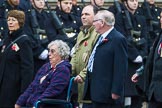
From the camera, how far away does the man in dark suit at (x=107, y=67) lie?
8133mm

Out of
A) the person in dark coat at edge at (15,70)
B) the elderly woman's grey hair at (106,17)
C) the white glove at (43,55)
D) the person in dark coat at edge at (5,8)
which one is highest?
the elderly woman's grey hair at (106,17)

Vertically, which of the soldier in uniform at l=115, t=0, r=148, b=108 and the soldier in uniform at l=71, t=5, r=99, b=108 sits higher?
the soldier in uniform at l=71, t=5, r=99, b=108

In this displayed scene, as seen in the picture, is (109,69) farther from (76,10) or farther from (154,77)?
(76,10)

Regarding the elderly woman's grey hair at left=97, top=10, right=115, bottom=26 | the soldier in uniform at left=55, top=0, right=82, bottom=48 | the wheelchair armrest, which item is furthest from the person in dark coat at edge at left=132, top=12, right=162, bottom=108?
the soldier in uniform at left=55, top=0, right=82, bottom=48

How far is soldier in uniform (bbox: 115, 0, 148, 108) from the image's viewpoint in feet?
37.1

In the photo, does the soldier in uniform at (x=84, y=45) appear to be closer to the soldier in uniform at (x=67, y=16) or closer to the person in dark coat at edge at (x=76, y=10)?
the soldier in uniform at (x=67, y=16)

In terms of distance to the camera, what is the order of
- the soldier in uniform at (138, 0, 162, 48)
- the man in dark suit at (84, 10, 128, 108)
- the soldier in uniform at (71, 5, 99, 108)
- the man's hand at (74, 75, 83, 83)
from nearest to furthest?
1. the man in dark suit at (84, 10, 128, 108)
2. the man's hand at (74, 75, 83, 83)
3. the soldier in uniform at (71, 5, 99, 108)
4. the soldier in uniform at (138, 0, 162, 48)

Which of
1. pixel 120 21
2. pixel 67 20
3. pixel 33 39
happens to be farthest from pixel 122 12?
pixel 33 39

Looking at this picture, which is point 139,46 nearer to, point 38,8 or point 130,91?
point 130,91

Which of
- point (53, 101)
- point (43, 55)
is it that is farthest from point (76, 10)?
point (53, 101)

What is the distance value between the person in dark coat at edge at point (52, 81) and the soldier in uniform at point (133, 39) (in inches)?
106

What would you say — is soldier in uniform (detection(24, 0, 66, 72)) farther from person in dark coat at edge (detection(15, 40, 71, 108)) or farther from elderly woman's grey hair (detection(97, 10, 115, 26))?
elderly woman's grey hair (detection(97, 10, 115, 26))

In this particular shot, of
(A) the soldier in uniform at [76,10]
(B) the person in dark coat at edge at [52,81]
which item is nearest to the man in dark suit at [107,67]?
(B) the person in dark coat at edge at [52,81]

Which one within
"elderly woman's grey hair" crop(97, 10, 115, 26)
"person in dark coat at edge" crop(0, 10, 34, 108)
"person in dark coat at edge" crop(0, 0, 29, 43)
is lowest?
"person in dark coat at edge" crop(0, 10, 34, 108)
